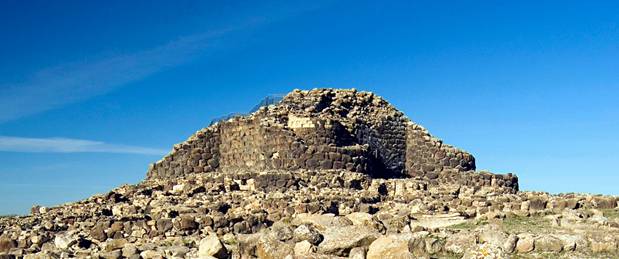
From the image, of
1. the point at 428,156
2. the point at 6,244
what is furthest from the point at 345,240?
the point at 428,156

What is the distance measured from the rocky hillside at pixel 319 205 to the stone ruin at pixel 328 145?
1.8 inches

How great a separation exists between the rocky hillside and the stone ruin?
0.15ft

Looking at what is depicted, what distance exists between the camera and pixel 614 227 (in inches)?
637

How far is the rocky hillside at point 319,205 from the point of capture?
13.7m

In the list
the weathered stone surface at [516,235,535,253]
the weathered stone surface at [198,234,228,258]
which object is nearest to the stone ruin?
the weathered stone surface at [198,234,228,258]

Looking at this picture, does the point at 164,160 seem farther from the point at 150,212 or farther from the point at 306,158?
the point at 150,212

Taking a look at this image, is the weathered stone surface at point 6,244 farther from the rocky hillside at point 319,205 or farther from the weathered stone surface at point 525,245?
the weathered stone surface at point 525,245

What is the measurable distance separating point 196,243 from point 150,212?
4451mm

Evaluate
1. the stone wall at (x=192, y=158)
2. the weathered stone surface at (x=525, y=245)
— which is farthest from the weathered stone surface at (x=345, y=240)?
the stone wall at (x=192, y=158)

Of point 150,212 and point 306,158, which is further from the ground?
point 306,158

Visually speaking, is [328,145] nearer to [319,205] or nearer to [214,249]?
[319,205]

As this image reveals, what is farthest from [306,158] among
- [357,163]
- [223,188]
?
[223,188]

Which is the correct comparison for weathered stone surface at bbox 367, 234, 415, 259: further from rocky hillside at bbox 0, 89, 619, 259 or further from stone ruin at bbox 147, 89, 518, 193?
stone ruin at bbox 147, 89, 518, 193

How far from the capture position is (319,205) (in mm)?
21688
